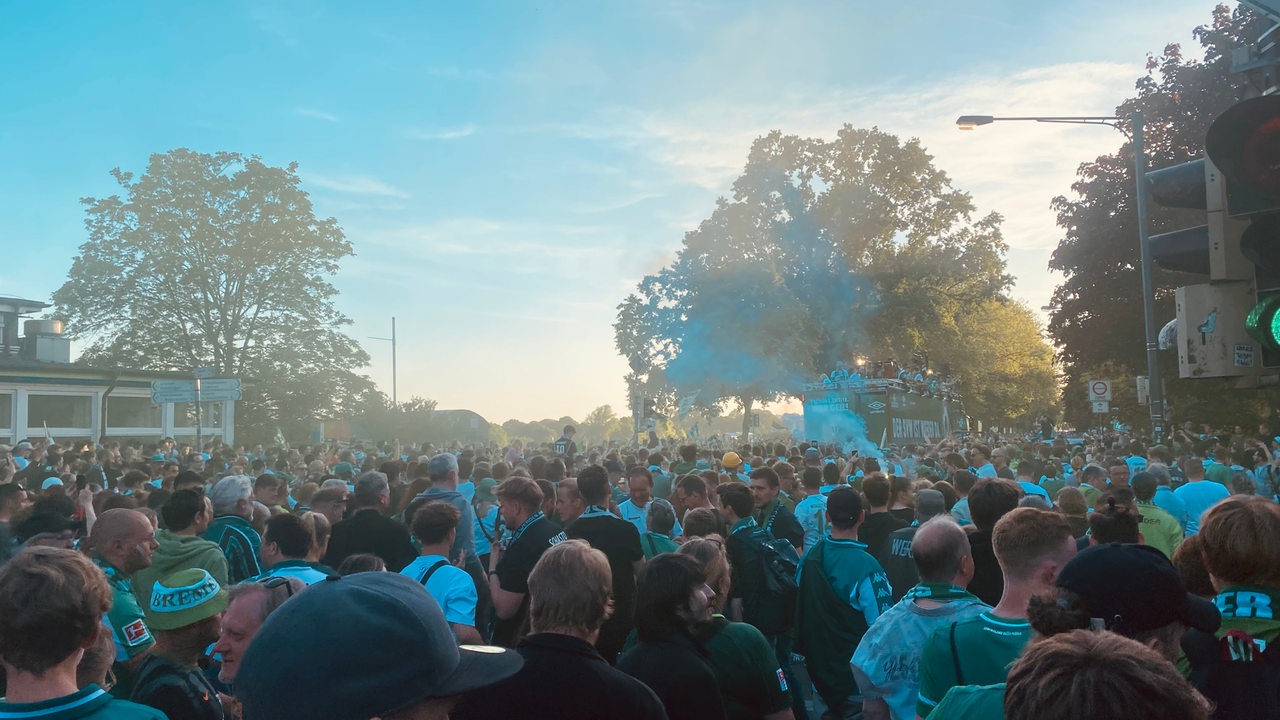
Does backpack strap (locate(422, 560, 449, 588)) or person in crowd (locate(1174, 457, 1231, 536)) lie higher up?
backpack strap (locate(422, 560, 449, 588))

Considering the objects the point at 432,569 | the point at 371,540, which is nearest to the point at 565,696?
the point at 432,569

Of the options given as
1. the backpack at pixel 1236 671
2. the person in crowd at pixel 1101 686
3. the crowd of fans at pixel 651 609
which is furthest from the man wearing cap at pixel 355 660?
the backpack at pixel 1236 671

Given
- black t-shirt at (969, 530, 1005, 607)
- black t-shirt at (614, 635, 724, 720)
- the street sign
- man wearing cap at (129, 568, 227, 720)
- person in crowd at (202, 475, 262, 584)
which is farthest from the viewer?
the street sign

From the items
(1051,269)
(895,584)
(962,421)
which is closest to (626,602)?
(895,584)

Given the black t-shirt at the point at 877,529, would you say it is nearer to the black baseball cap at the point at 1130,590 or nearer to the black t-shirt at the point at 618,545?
the black t-shirt at the point at 618,545

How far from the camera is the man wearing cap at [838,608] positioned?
18.9 feet

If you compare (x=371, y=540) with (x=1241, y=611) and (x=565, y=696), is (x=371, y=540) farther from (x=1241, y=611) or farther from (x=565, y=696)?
(x=1241, y=611)

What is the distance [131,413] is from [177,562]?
116 ft

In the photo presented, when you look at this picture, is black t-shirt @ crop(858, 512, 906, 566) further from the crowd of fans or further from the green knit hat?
the green knit hat

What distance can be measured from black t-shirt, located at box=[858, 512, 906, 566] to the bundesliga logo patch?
5.12 m

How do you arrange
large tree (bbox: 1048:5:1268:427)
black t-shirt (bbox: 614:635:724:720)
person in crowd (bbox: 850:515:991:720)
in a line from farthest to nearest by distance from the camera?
large tree (bbox: 1048:5:1268:427), person in crowd (bbox: 850:515:991:720), black t-shirt (bbox: 614:635:724:720)

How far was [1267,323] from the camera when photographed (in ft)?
12.6

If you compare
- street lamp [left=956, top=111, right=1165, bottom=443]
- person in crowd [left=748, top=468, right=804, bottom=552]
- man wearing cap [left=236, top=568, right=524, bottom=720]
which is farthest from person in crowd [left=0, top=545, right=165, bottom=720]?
street lamp [left=956, top=111, right=1165, bottom=443]

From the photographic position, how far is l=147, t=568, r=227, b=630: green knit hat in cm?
380
